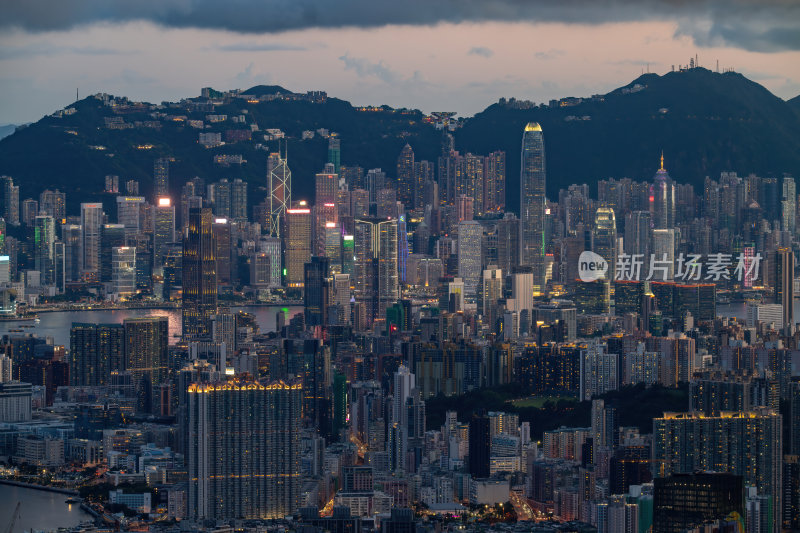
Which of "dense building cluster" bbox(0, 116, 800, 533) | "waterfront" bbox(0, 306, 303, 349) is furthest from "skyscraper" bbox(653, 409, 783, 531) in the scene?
"waterfront" bbox(0, 306, 303, 349)

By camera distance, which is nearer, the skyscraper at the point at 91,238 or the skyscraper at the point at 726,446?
the skyscraper at the point at 726,446

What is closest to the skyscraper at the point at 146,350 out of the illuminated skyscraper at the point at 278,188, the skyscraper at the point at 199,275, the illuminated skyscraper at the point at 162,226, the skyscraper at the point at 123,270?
the skyscraper at the point at 199,275

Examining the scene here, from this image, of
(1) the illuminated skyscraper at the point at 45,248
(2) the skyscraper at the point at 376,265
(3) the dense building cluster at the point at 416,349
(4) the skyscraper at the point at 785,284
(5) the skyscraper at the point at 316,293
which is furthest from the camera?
(1) the illuminated skyscraper at the point at 45,248

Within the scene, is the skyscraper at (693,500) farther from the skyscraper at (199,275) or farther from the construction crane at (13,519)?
the skyscraper at (199,275)

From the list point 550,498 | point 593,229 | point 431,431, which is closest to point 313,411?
point 431,431

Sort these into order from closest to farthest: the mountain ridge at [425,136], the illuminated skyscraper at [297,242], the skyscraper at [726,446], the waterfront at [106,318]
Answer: the skyscraper at [726,446]
the waterfront at [106,318]
the illuminated skyscraper at [297,242]
the mountain ridge at [425,136]

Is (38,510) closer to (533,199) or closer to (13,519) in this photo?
(13,519)

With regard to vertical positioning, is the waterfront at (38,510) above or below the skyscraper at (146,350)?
below

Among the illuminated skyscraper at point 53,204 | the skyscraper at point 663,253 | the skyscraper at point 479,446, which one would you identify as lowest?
the skyscraper at point 479,446

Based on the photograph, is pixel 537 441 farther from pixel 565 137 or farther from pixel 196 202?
pixel 565 137
